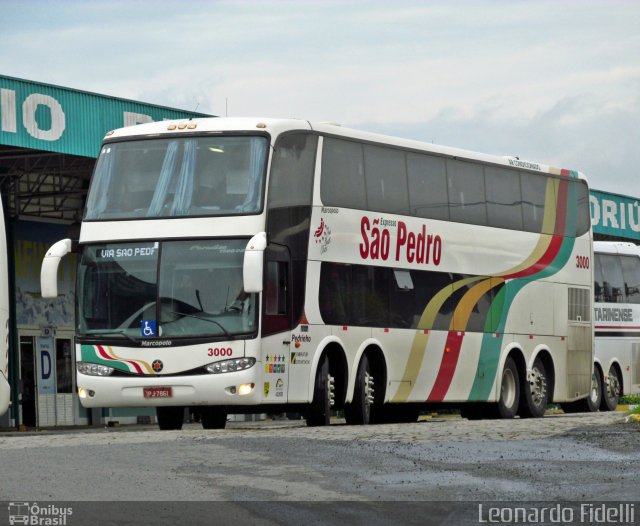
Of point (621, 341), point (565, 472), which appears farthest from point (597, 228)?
point (565, 472)

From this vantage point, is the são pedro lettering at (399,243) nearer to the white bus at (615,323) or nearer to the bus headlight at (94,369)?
the bus headlight at (94,369)

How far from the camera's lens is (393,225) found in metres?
23.5

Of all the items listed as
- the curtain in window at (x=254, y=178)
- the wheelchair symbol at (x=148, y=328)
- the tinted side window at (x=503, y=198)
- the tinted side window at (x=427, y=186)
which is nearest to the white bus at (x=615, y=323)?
the tinted side window at (x=503, y=198)

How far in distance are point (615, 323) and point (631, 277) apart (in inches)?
53.5

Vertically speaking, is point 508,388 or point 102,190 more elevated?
point 102,190

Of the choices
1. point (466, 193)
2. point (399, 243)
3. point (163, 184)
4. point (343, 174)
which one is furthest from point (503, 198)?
point (163, 184)

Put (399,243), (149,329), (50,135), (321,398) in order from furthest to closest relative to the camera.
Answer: (50,135) → (399,243) → (321,398) → (149,329)

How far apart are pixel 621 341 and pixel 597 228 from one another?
627 inches

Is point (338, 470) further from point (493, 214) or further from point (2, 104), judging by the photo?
point (2, 104)

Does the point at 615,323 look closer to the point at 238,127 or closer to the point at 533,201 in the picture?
the point at 533,201

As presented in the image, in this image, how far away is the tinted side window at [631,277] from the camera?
37250mm

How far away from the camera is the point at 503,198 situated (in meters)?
26.9

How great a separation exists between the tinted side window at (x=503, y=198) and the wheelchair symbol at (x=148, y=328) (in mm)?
7604

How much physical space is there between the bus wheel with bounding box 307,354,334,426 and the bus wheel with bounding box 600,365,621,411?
15.3 m
